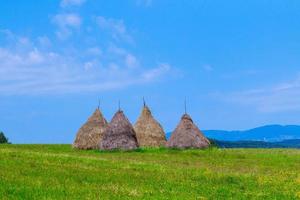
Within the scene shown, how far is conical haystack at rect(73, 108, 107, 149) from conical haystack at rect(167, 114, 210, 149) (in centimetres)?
689

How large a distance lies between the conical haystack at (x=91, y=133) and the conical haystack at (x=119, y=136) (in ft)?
10.5

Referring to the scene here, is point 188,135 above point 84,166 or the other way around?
above

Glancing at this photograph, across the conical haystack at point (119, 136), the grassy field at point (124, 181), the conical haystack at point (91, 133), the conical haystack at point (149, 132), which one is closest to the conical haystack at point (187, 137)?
the conical haystack at point (149, 132)

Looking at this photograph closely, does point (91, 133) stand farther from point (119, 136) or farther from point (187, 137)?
point (187, 137)

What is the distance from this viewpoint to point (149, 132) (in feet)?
196

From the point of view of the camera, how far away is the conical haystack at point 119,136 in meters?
52.5

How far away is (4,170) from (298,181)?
1385 cm

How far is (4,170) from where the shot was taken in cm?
2527

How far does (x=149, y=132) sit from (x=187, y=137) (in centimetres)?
572

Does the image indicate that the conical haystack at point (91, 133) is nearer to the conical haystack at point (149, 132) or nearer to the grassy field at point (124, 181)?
the conical haystack at point (149, 132)

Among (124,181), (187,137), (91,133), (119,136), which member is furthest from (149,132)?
(124,181)

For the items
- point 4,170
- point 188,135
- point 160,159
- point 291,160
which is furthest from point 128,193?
point 188,135

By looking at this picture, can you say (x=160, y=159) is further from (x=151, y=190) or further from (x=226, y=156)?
(x=151, y=190)

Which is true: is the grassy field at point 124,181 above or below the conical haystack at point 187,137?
below
